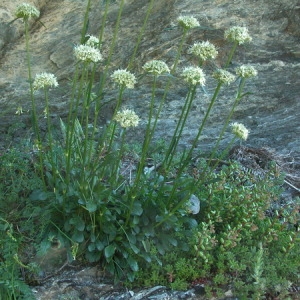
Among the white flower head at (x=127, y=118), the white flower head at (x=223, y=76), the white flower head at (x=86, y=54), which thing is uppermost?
the white flower head at (x=86, y=54)

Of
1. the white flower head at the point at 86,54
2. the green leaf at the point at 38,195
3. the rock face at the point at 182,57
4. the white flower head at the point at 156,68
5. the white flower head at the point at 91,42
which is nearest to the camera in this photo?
the white flower head at the point at 86,54

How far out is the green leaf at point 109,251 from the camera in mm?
3805

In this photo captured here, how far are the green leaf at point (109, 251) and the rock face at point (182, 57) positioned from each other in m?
2.15

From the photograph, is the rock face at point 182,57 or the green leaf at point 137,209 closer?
the green leaf at point 137,209

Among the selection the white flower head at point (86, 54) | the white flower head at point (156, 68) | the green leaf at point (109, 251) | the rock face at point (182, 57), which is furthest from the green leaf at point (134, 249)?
the rock face at point (182, 57)

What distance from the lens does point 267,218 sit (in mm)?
4285

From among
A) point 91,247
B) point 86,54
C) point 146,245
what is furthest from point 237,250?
point 86,54

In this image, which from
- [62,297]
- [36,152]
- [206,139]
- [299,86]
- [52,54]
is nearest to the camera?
[62,297]

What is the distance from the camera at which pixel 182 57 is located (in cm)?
701

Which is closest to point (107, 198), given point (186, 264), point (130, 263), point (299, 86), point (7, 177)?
point (130, 263)

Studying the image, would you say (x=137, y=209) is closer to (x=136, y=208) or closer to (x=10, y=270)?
(x=136, y=208)

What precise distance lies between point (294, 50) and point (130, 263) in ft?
13.3

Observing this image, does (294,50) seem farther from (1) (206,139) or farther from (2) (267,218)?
(2) (267,218)

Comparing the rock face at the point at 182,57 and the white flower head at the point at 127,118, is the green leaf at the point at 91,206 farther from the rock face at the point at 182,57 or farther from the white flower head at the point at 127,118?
the rock face at the point at 182,57
